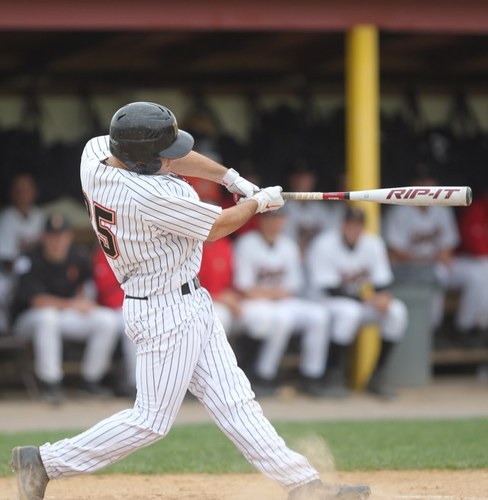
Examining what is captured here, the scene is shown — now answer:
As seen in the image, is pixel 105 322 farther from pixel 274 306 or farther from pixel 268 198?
pixel 268 198

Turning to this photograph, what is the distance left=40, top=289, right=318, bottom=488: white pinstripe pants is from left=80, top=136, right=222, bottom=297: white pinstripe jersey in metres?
0.11

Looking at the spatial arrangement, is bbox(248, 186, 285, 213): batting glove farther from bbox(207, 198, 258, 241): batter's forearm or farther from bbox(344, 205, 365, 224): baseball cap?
bbox(344, 205, 365, 224): baseball cap

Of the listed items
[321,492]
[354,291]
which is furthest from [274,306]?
[321,492]

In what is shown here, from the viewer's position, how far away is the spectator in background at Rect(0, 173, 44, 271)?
9.36 m

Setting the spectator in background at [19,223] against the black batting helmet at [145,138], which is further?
the spectator in background at [19,223]

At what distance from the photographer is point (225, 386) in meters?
4.63

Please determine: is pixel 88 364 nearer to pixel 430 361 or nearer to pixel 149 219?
pixel 430 361

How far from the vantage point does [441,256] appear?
33.7 feet

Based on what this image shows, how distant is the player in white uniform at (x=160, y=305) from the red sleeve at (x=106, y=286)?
159 inches

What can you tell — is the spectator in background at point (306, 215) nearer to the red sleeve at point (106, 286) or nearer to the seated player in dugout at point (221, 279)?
the seated player in dugout at point (221, 279)

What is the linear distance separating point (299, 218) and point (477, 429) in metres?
3.27

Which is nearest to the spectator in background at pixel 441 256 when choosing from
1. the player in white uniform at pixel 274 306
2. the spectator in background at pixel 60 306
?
the player in white uniform at pixel 274 306

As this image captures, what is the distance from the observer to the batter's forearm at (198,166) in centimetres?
493

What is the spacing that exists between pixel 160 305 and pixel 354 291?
4.65 m
